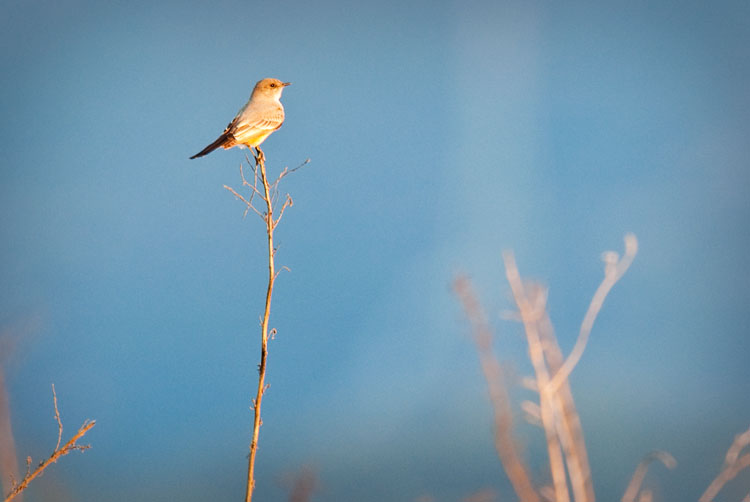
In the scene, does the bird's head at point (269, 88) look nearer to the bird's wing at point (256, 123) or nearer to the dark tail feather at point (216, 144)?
the bird's wing at point (256, 123)

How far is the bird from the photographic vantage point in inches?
265

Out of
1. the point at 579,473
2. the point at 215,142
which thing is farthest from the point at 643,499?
the point at 215,142

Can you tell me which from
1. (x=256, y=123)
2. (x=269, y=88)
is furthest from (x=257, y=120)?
(x=269, y=88)

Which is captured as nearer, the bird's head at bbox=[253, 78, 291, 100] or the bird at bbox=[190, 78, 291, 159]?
the bird at bbox=[190, 78, 291, 159]

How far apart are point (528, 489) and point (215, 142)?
531 centimetres

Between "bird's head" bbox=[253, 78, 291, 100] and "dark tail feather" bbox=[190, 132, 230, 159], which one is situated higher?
"bird's head" bbox=[253, 78, 291, 100]

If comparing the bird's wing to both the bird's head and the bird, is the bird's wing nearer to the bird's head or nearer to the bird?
the bird

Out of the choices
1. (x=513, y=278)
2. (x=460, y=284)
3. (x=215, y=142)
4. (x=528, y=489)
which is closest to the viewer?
(x=528, y=489)

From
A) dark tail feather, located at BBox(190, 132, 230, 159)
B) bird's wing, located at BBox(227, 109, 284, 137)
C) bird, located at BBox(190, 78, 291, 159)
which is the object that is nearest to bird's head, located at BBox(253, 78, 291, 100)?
bird, located at BBox(190, 78, 291, 159)

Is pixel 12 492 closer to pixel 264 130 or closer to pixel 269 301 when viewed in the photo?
pixel 269 301

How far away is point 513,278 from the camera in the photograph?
2512 millimetres

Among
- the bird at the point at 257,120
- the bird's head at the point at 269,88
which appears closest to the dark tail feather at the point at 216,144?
the bird at the point at 257,120

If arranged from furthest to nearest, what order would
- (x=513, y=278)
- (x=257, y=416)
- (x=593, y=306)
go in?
(x=257, y=416)
(x=513, y=278)
(x=593, y=306)

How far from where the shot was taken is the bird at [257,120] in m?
6.72
